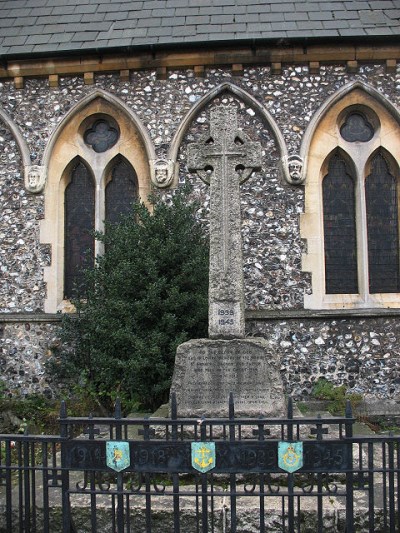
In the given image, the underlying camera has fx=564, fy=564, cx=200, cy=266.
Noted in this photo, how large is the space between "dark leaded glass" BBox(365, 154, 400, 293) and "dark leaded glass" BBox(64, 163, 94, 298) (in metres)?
4.88

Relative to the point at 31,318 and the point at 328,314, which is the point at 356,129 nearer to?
the point at 328,314

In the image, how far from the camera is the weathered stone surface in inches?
212

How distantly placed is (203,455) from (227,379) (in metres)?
2.14

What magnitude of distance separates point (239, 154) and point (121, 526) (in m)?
3.83

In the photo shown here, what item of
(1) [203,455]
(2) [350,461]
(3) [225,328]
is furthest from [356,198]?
(1) [203,455]

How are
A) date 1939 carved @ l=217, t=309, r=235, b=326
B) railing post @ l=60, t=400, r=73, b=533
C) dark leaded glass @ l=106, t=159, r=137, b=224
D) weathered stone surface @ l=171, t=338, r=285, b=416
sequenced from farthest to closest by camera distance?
dark leaded glass @ l=106, t=159, r=137, b=224
date 1939 carved @ l=217, t=309, r=235, b=326
weathered stone surface @ l=171, t=338, r=285, b=416
railing post @ l=60, t=400, r=73, b=533

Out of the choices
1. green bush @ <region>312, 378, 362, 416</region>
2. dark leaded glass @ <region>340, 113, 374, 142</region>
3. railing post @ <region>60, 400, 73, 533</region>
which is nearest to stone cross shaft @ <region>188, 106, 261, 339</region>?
railing post @ <region>60, 400, 73, 533</region>

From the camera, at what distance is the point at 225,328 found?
562 cm

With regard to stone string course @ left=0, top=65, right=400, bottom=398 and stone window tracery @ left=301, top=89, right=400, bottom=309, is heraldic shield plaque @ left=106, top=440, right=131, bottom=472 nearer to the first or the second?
stone string course @ left=0, top=65, right=400, bottom=398

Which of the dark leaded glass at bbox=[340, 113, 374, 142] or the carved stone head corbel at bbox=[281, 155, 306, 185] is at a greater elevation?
the dark leaded glass at bbox=[340, 113, 374, 142]

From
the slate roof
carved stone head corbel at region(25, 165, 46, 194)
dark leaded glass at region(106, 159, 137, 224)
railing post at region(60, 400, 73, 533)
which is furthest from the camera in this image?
dark leaded glass at region(106, 159, 137, 224)

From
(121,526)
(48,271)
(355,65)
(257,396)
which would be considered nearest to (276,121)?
(355,65)

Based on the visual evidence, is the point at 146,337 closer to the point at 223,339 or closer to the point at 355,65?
the point at 223,339

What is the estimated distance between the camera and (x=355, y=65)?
9.56m
